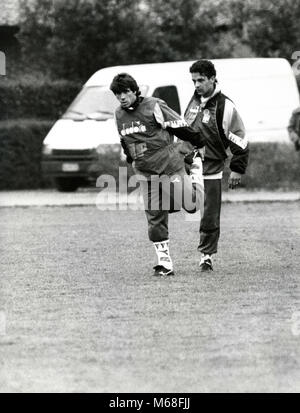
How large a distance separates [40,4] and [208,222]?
59.8 feet

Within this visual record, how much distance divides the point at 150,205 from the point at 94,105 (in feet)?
39.6

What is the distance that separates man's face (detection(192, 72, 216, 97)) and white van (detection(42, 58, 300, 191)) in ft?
37.1

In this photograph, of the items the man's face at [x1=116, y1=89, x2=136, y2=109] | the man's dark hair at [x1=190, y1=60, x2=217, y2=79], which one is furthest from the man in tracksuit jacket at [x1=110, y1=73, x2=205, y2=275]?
the man's dark hair at [x1=190, y1=60, x2=217, y2=79]

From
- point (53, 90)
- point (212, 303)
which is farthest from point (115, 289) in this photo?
point (53, 90)

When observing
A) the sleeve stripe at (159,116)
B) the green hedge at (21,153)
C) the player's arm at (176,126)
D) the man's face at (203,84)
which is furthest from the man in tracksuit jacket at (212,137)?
the green hedge at (21,153)

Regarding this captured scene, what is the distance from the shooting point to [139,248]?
13516mm

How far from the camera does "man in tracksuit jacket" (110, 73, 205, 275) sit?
10766 mm

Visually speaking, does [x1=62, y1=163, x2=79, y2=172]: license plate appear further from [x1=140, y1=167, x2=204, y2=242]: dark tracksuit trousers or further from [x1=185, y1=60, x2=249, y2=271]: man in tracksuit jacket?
[x1=140, y1=167, x2=204, y2=242]: dark tracksuit trousers

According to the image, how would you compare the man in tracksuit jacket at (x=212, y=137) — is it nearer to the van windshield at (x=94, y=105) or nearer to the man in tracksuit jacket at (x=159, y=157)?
the man in tracksuit jacket at (x=159, y=157)

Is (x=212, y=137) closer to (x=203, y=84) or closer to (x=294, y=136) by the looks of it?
(x=203, y=84)

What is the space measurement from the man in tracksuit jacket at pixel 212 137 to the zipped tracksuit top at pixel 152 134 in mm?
153

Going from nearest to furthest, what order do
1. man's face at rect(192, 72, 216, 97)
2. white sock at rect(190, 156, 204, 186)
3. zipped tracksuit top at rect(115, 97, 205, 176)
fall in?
zipped tracksuit top at rect(115, 97, 205, 176) → man's face at rect(192, 72, 216, 97) → white sock at rect(190, 156, 204, 186)

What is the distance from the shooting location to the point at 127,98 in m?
10.7

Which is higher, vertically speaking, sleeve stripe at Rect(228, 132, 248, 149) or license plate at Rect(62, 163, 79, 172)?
sleeve stripe at Rect(228, 132, 248, 149)
